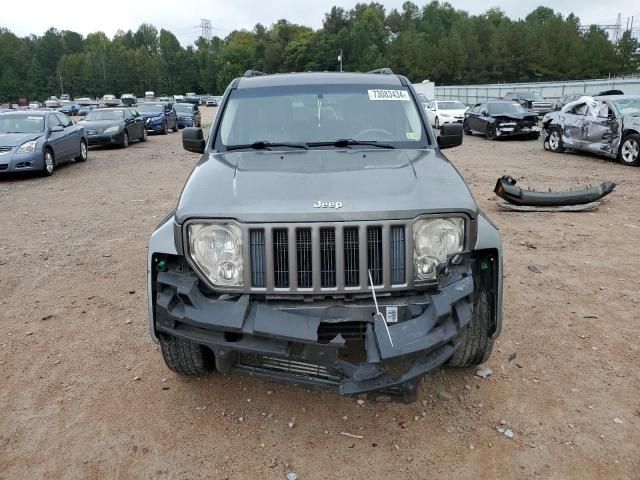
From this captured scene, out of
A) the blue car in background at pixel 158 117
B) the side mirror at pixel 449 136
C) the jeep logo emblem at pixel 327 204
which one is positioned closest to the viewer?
the jeep logo emblem at pixel 327 204

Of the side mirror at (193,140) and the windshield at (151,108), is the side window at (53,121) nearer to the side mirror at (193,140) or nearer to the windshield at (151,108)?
the side mirror at (193,140)

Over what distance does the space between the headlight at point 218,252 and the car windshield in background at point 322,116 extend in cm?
131

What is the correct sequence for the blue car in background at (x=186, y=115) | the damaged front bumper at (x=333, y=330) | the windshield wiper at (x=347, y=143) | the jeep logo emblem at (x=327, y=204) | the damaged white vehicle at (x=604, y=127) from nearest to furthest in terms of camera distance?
the damaged front bumper at (x=333, y=330)
the jeep logo emblem at (x=327, y=204)
the windshield wiper at (x=347, y=143)
the damaged white vehicle at (x=604, y=127)
the blue car in background at (x=186, y=115)

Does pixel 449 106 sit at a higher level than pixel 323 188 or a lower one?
higher

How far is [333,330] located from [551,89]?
4391 centimetres

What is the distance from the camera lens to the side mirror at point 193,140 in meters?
4.59

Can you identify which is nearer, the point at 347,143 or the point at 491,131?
the point at 347,143

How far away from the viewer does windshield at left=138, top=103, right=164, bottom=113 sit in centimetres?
2562

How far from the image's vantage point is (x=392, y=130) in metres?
4.13

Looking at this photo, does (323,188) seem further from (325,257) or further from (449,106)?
(449,106)

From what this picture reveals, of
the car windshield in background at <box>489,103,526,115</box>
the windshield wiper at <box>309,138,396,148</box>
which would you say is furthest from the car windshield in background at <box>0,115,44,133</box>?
the car windshield in background at <box>489,103,526,115</box>

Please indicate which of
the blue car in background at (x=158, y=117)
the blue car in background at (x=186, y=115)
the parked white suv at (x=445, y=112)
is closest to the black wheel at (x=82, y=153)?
the blue car in background at (x=158, y=117)

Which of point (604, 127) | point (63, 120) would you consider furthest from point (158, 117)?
point (604, 127)

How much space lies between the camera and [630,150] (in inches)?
488
